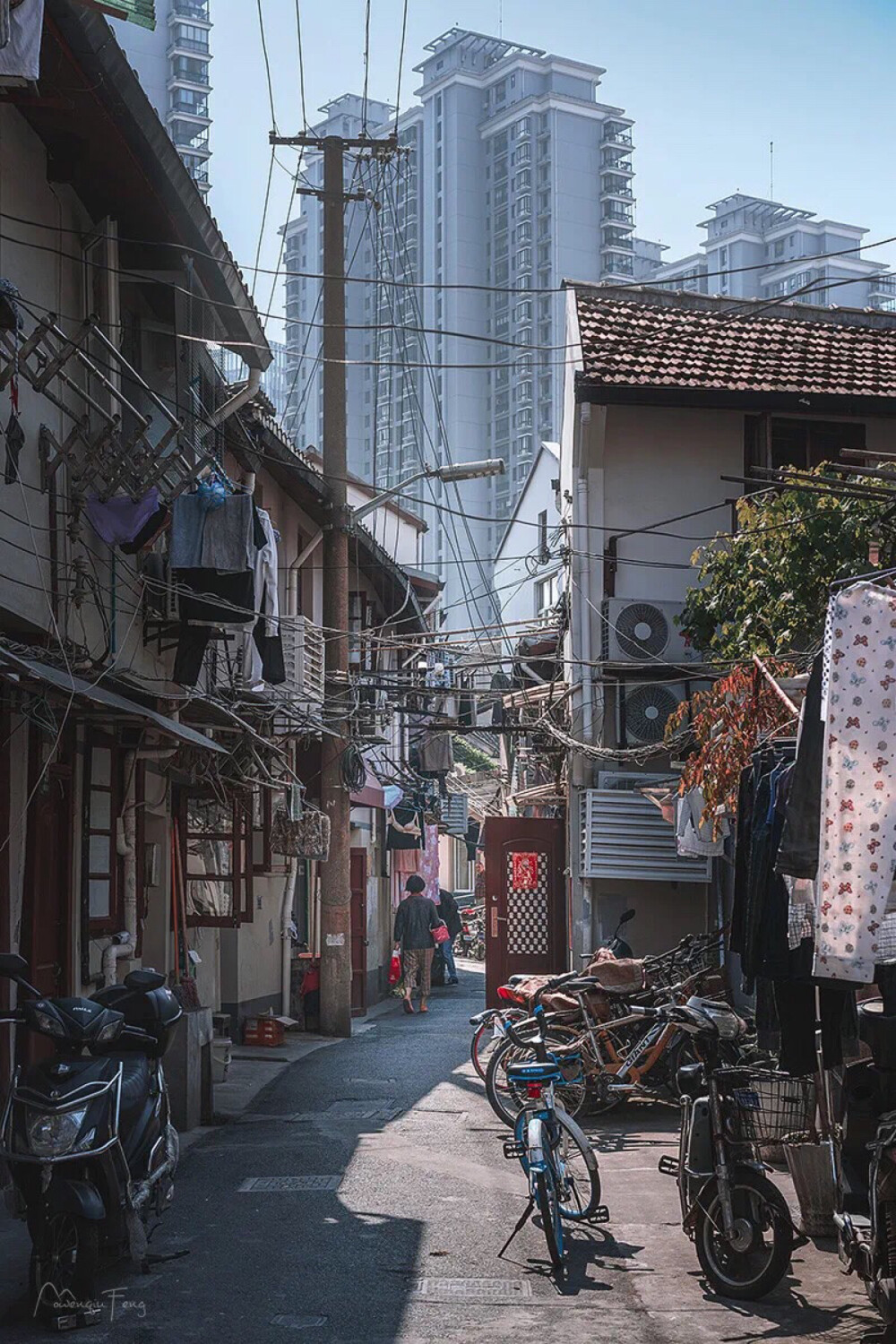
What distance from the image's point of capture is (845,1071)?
783 cm

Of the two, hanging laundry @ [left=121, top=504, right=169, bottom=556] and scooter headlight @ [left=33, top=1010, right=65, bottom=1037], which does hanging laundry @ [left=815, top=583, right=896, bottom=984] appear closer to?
scooter headlight @ [left=33, top=1010, right=65, bottom=1037]

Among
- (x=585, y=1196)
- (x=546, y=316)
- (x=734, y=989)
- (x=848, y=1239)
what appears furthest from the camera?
(x=546, y=316)

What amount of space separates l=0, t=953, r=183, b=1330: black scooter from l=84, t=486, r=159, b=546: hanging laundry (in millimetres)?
5291

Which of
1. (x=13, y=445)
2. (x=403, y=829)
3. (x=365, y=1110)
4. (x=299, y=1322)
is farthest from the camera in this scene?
(x=403, y=829)

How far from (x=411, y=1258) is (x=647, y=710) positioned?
11.7m

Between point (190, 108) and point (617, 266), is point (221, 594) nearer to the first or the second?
point (190, 108)

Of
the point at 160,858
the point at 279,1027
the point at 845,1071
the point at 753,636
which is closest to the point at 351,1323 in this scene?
the point at 845,1071

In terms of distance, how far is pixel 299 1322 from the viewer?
7.44 m

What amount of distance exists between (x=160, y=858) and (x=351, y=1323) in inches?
427

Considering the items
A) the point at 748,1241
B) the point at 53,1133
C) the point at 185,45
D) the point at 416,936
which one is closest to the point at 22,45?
the point at 53,1133

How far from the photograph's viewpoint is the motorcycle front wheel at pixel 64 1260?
7.37 meters

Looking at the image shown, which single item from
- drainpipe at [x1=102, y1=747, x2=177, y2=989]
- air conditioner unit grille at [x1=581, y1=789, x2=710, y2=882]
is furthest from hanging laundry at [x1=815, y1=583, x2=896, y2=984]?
air conditioner unit grille at [x1=581, y1=789, x2=710, y2=882]

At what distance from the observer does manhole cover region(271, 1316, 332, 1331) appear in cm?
734

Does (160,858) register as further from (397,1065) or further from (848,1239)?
(848,1239)
